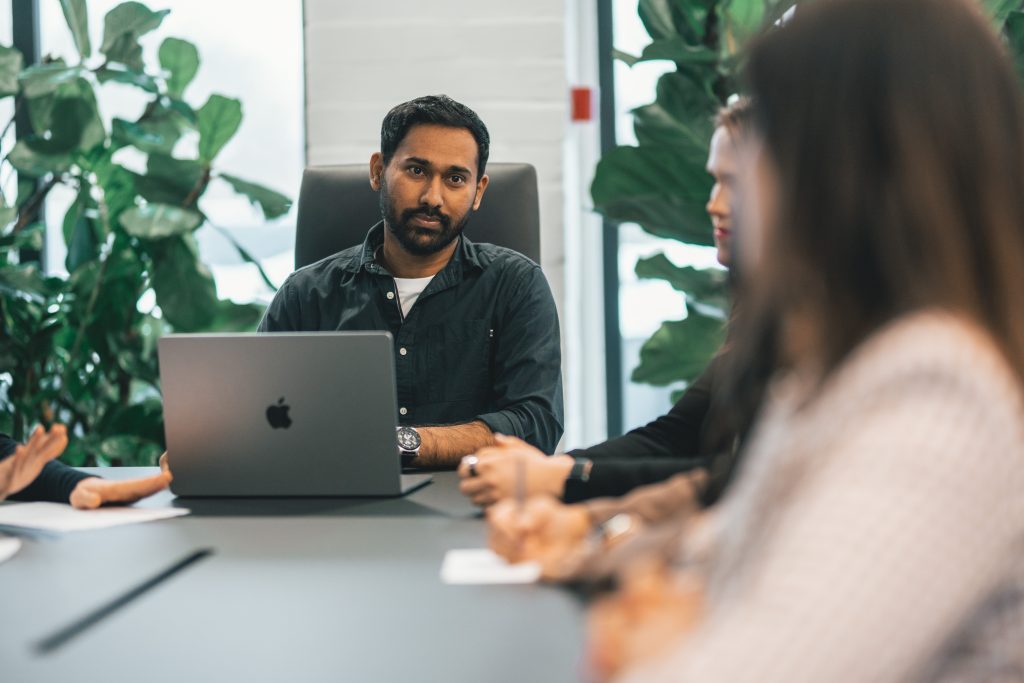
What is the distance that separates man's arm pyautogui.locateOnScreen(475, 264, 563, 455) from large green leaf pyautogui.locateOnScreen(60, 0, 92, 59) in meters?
1.45

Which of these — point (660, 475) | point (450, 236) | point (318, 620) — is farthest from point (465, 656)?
point (450, 236)

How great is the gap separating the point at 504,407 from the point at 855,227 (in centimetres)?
146

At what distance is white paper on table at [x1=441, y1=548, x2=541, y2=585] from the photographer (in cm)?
96

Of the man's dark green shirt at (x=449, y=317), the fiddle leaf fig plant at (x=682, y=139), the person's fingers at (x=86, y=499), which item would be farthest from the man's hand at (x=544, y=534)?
the fiddle leaf fig plant at (x=682, y=139)

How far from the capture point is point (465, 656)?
0.77 metres

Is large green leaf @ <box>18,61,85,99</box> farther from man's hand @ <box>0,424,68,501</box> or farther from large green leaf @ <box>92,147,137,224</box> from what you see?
man's hand @ <box>0,424,68,501</box>

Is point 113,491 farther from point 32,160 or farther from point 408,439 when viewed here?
point 32,160

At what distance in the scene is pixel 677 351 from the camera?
2420 mm

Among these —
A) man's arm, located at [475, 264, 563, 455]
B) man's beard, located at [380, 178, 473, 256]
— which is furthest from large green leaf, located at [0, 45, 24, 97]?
man's arm, located at [475, 264, 563, 455]

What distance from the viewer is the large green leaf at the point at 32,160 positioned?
2.60m

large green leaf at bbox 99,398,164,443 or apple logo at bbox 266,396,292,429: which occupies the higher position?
apple logo at bbox 266,396,292,429

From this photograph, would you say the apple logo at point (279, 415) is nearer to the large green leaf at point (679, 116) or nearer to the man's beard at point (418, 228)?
the man's beard at point (418, 228)

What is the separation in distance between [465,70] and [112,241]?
3.58 feet

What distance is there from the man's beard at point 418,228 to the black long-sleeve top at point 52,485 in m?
0.85
